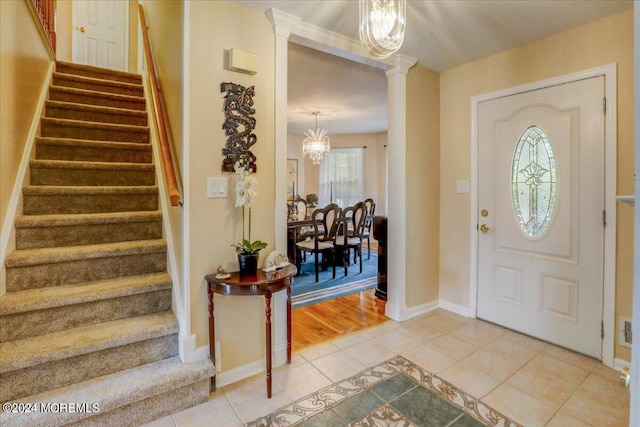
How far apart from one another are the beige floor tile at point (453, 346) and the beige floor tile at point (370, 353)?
389 millimetres

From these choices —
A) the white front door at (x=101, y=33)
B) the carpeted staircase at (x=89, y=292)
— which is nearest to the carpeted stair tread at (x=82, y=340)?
the carpeted staircase at (x=89, y=292)

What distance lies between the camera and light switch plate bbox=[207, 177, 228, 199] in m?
1.97

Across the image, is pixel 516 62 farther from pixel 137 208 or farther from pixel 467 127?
pixel 137 208

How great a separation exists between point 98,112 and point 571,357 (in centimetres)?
445

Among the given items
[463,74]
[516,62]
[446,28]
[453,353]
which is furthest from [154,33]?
[453,353]

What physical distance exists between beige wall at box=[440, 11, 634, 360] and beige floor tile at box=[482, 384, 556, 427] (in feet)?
2.87

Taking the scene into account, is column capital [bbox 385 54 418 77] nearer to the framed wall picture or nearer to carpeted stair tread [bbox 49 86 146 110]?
carpeted stair tread [bbox 49 86 146 110]

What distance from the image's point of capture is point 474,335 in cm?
269

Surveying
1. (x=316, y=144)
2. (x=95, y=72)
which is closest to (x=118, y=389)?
(x=95, y=72)

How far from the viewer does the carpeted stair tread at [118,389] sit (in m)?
1.47

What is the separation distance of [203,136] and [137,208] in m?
1.10

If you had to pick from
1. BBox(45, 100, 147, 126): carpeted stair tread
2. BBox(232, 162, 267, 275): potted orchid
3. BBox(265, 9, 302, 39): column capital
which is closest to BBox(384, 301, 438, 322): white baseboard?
BBox(232, 162, 267, 275): potted orchid

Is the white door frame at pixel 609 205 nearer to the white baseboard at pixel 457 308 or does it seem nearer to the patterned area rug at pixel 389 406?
the white baseboard at pixel 457 308

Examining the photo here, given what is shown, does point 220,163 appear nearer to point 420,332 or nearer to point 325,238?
point 420,332
